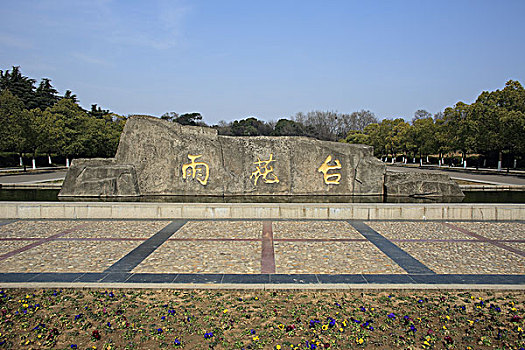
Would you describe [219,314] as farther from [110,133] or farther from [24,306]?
[110,133]

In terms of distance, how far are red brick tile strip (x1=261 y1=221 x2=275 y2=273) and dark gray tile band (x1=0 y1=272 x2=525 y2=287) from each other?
1.10 ft

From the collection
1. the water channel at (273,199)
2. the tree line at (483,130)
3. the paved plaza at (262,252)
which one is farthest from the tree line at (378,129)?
the paved plaza at (262,252)

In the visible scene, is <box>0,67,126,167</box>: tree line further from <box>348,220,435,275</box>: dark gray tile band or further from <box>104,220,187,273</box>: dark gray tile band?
<box>348,220,435,275</box>: dark gray tile band

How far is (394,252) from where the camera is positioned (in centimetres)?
635

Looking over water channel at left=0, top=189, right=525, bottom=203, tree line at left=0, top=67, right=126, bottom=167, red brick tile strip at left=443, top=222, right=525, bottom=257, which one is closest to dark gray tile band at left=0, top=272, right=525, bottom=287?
red brick tile strip at left=443, top=222, right=525, bottom=257

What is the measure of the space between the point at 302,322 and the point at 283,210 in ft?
18.7

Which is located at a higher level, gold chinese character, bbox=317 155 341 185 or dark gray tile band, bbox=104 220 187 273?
gold chinese character, bbox=317 155 341 185

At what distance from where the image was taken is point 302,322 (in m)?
3.69

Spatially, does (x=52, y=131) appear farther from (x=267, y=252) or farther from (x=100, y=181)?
(x=267, y=252)

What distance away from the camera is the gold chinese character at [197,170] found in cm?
1300

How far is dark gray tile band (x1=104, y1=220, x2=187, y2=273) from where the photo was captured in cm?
547

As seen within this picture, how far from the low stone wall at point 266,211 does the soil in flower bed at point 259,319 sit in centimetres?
490

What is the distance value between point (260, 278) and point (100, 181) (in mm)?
9327

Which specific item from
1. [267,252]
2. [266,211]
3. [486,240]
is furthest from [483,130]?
[267,252]
